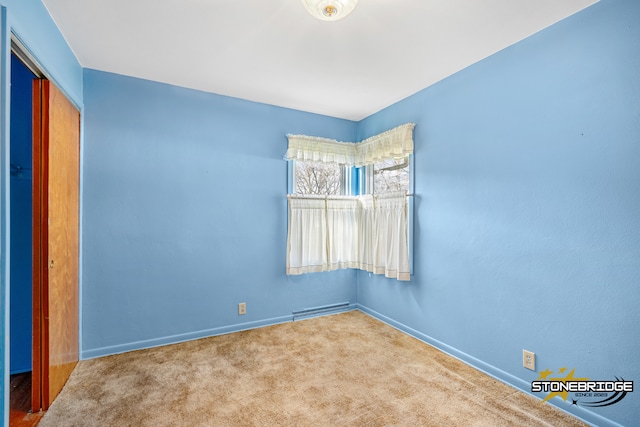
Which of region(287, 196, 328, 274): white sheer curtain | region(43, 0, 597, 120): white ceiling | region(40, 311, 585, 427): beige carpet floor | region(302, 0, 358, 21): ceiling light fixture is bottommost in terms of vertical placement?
region(40, 311, 585, 427): beige carpet floor

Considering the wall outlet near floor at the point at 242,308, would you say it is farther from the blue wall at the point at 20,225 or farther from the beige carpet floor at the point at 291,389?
the blue wall at the point at 20,225

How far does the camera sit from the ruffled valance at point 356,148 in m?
3.09

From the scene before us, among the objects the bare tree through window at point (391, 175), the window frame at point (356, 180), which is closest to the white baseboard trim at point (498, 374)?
the window frame at point (356, 180)

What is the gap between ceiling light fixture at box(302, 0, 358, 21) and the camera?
1.60 meters

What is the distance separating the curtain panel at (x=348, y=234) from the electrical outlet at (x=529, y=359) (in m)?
1.17

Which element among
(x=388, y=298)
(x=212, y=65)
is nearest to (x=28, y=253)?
(x=212, y=65)

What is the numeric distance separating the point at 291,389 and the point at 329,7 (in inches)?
94.2

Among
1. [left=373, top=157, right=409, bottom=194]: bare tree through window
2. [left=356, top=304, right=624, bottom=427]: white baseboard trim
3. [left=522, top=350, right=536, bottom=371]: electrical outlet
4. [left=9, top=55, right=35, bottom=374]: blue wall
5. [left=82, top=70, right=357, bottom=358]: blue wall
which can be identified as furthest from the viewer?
[left=373, top=157, right=409, bottom=194]: bare tree through window

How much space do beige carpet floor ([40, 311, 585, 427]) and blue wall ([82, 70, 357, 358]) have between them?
13.8 inches

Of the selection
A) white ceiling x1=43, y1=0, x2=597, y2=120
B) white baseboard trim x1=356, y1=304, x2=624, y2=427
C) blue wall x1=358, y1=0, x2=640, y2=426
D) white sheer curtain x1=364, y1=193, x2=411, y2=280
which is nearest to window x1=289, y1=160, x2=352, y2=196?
white sheer curtain x1=364, y1=193, x2=411, y2=280

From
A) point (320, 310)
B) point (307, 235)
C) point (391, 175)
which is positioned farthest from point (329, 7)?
point (320, 310)

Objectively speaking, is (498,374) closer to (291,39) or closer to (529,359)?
(529,359)

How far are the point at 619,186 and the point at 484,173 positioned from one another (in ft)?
2.70

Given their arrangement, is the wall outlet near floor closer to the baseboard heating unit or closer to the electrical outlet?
the baseboard heating unit
